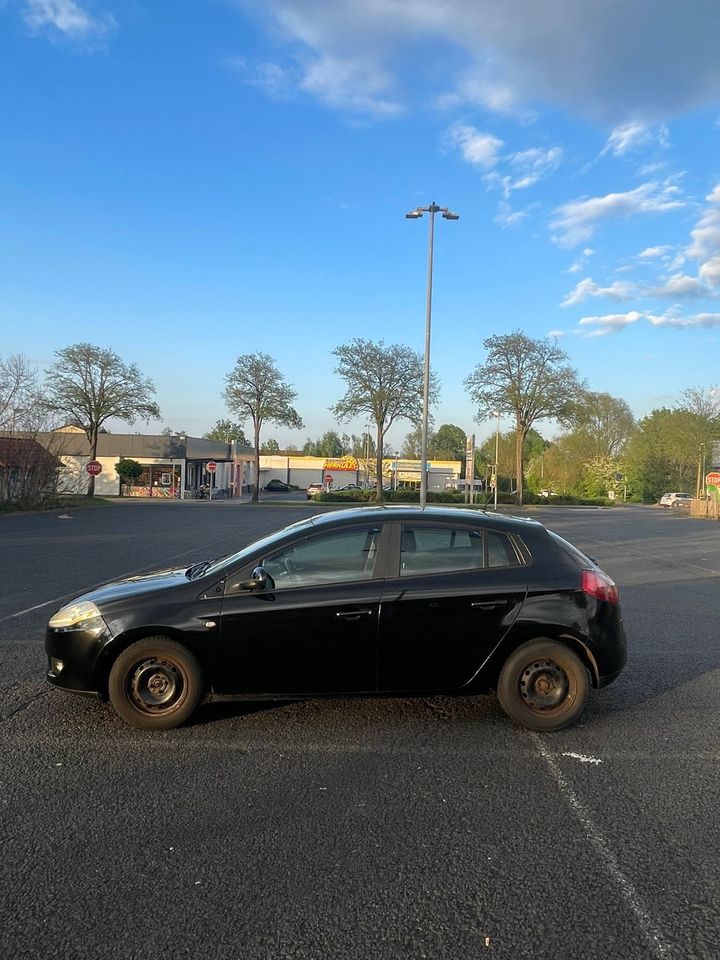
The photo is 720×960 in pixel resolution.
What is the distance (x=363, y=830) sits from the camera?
3.39 meters

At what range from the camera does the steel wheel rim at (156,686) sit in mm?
4570

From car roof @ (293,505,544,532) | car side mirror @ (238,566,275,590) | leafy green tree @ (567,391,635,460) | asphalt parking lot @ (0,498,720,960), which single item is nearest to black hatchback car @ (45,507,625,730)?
car side mirror @ (238,566,275,590)

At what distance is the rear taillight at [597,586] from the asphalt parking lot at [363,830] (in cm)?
91

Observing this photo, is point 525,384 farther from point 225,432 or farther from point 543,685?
point 225,432

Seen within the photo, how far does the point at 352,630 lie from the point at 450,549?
91cm

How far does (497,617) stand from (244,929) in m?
2.54

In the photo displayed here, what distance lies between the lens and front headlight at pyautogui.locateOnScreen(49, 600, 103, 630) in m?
4.56

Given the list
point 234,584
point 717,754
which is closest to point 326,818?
point 234,584

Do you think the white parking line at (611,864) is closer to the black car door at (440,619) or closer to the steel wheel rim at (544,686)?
the steel wheel rim at (544,686)

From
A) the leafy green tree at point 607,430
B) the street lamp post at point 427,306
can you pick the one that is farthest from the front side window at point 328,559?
the leafy green tree at point 607,430

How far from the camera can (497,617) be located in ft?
15.3

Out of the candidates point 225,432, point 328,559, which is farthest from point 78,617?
point 225,432

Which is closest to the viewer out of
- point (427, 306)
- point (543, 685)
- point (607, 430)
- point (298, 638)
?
point (298, 638)

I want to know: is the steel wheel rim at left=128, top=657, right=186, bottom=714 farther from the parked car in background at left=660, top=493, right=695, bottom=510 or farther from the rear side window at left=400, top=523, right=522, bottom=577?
the parked car in background at left=660, top=493, right=695, bottom=510
